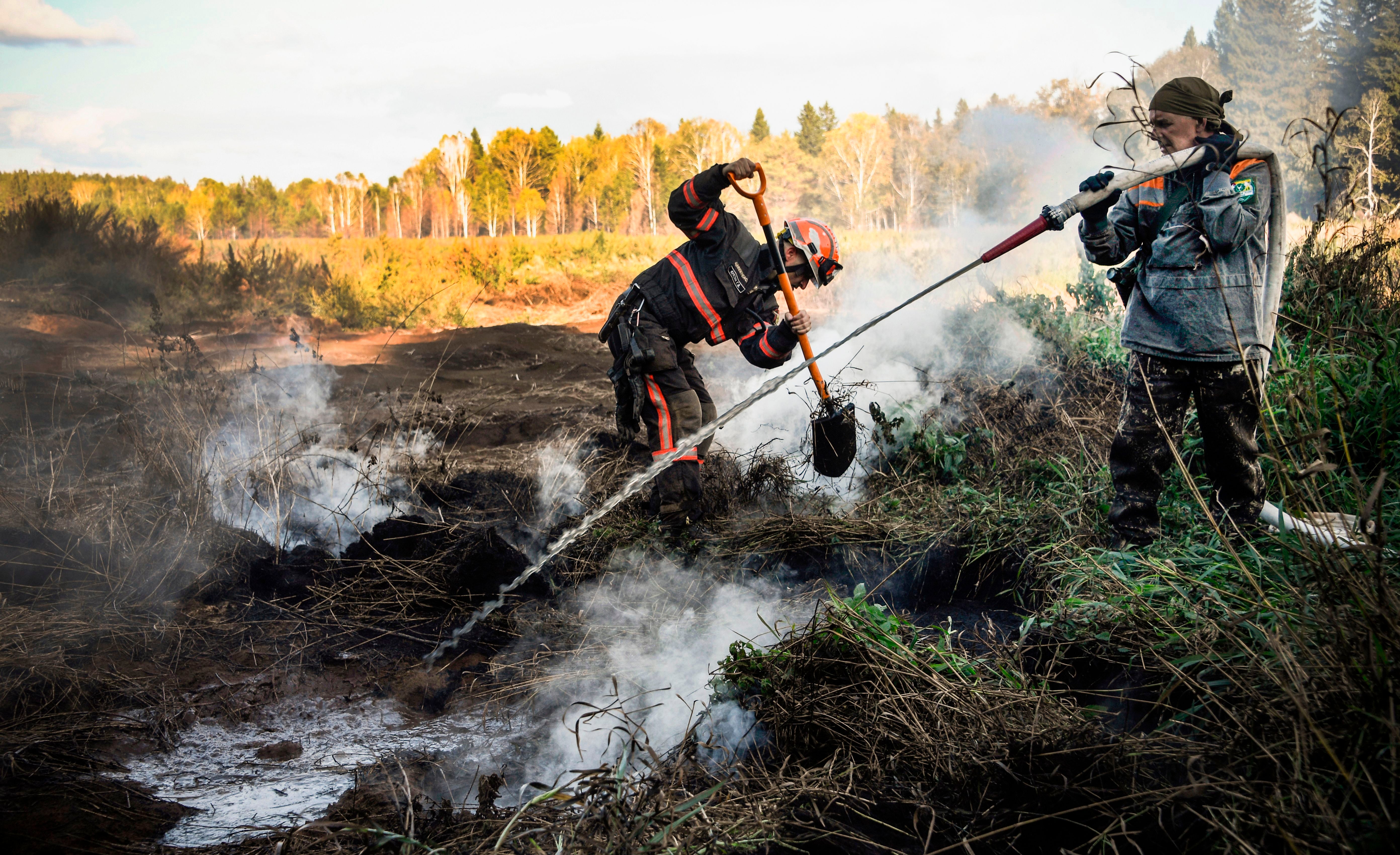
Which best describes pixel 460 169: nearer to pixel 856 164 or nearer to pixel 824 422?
pixel 856 164

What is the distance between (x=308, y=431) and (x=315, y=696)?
3061 mm

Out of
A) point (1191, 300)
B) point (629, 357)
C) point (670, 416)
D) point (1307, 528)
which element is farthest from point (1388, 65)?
point (629, 357)

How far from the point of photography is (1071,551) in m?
3.62

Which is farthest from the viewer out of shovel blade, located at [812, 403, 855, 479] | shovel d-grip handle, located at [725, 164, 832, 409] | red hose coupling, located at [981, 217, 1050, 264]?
shovel blade, located at [812, 403, 855, 479]

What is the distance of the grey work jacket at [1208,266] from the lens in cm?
296

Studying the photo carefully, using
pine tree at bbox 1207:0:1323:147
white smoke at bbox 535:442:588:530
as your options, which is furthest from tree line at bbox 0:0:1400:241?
white smoke at bbox 535:442:588:530

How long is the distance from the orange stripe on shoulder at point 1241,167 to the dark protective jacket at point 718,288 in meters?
2.11

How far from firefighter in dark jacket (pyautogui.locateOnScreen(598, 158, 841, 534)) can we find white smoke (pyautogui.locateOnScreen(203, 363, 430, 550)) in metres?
1.80

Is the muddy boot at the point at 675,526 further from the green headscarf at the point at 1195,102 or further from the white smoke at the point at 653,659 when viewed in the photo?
the green headscarf at the point at 1195,102

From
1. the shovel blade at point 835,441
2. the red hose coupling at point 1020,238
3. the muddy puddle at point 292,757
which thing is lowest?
the muddy puddle at point 292,757

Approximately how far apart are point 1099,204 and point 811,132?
4633cm

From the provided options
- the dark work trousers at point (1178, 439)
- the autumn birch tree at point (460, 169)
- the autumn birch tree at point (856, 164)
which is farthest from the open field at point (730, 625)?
the autumn birch tree at point (460, 169)

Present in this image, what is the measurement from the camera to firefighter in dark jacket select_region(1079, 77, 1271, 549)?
300 cm

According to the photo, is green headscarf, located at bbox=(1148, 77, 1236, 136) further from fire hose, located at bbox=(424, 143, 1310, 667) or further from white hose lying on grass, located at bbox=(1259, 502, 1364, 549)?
white hose lying on grass, located at bbox=(1259, 502, 1364, 549)
